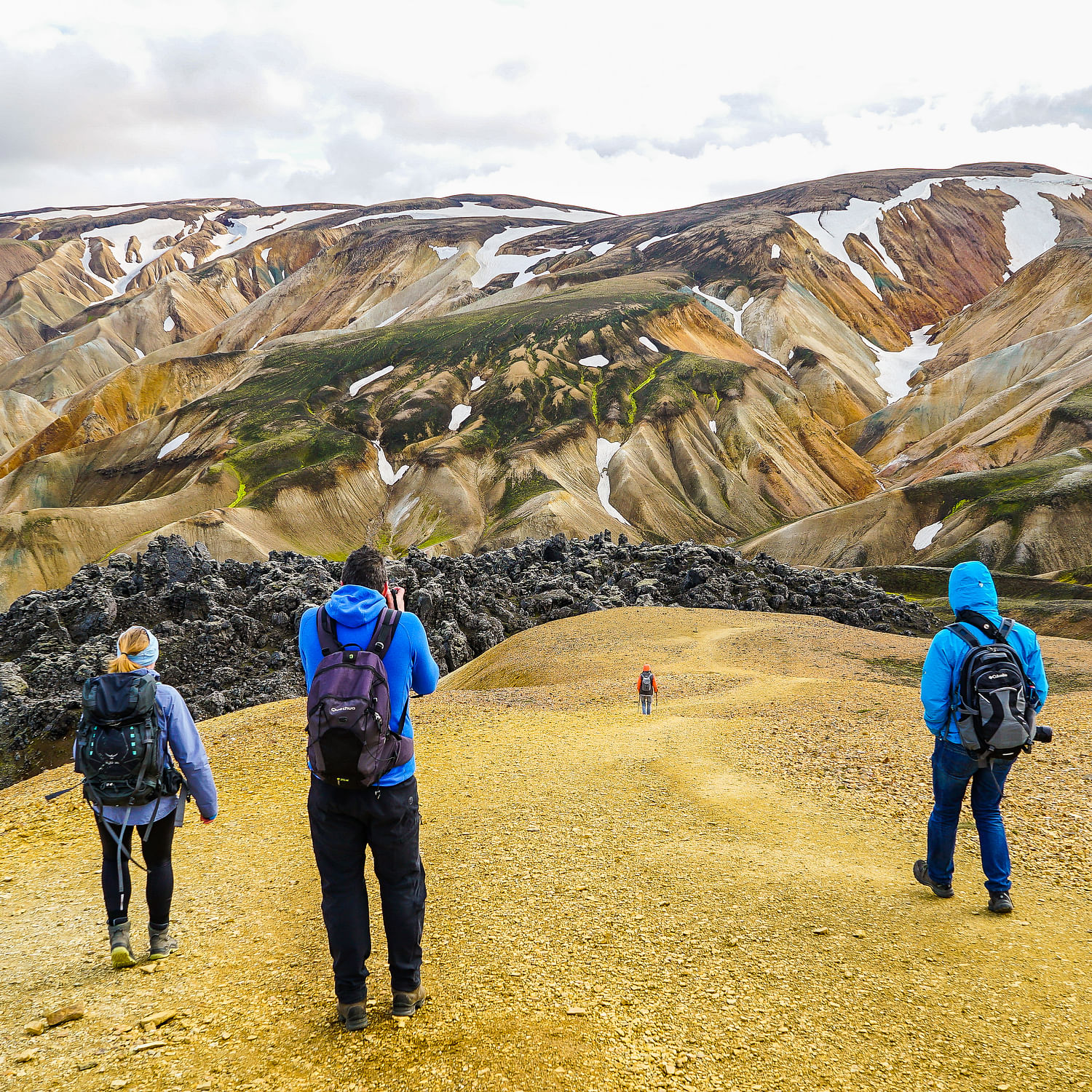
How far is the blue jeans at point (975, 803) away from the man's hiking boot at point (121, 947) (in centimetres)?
650

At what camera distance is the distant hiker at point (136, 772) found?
5.64m

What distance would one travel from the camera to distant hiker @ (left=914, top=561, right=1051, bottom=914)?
6.06 m

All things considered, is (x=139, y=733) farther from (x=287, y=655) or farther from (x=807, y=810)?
(x=287, y=655)

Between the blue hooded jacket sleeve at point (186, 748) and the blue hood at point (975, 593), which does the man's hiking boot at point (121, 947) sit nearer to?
the blue hooded jacket sleeve at point (186, 748)

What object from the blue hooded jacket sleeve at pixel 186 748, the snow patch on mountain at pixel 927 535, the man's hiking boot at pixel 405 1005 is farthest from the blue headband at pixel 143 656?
the snow patch on mountain at pixel 927 535

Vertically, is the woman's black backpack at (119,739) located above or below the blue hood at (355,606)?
below

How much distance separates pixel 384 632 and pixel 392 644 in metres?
0.11

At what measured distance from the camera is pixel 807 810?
9344 millimetres

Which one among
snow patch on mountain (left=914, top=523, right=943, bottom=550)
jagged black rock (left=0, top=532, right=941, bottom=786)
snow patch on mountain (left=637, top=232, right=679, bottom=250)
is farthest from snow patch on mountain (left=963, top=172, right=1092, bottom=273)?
jagged black rock (left=0, top=532, right=941, bottom=786)

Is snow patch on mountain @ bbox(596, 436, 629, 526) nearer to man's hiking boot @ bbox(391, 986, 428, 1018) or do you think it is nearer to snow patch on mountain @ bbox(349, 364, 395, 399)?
snow patch on mountain @ bbox(349, 364, 395, 399)

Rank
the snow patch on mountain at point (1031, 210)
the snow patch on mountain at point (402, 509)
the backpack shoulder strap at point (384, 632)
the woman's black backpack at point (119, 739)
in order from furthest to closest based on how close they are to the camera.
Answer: the snow patch on mountain at point (1031, 210), the snow patch on mountain at point (402, 509), the woman's black backpack at point (119, 739), the backpack shoulder strap at point (384, 632)

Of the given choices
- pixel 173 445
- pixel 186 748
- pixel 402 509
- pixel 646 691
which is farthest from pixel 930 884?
pixel 173 445

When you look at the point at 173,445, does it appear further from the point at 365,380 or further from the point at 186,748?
the point at 186,748

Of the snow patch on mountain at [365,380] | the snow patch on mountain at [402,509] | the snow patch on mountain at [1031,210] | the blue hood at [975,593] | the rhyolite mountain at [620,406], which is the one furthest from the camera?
the snow patch on mountain at [1031,210]
